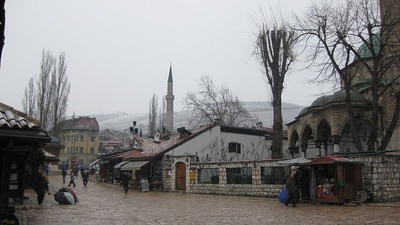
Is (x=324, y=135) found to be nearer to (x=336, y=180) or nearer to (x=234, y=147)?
(x=234, y=147)

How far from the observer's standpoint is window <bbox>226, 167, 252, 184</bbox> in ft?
79.5

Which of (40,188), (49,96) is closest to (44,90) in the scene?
(49,96)

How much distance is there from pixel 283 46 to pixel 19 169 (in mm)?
16972

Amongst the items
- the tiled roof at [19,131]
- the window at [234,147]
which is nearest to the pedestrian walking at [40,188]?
the tiled roof at [19,131]

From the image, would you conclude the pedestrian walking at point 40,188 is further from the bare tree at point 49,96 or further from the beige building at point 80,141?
the beige building at point 80,141

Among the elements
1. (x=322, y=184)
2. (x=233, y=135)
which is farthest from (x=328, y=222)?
(x=233, y=135)

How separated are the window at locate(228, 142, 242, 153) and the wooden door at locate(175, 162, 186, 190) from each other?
644cm

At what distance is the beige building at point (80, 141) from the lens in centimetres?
9119

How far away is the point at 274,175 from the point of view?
887 inches

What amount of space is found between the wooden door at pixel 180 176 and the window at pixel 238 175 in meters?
4.61

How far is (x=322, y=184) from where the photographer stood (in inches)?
734

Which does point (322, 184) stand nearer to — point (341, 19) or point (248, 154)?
point (341, 19)

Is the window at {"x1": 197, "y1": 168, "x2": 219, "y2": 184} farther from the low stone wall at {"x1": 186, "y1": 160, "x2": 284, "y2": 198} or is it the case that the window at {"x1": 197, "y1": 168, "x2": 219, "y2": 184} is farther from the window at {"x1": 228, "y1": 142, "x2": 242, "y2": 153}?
the window at {"x1": 228, "y1": 142, "x2": 242, "y2": 153}

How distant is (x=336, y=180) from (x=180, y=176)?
14.0 meters
